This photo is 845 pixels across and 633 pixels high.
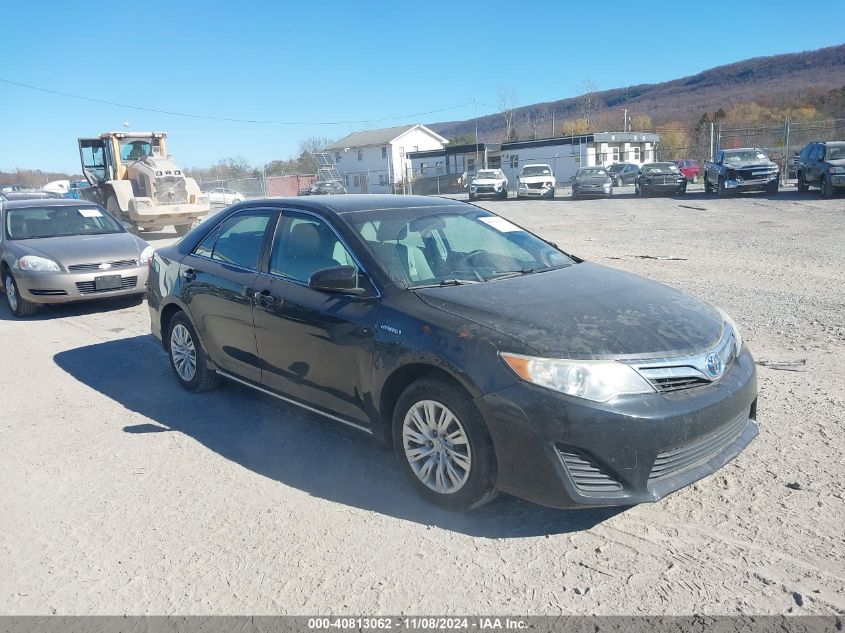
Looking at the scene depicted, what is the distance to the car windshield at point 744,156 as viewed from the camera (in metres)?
24.3

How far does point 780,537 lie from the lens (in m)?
3.22

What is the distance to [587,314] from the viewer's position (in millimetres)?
3566

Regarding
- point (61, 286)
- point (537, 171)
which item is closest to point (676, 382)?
point (61, 286)

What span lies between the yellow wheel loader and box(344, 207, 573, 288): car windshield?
677 inches

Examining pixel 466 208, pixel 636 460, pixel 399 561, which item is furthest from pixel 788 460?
pixel 466 208

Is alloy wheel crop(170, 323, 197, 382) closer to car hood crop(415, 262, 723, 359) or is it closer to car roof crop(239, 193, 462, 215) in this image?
car roof crop(239, 193, 462, 215)

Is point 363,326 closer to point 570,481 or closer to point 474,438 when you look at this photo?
point 474,438

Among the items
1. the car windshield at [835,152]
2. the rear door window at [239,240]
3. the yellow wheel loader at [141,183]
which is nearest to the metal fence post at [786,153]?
the car windshield at [835,152]

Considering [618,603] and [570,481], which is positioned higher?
[570,481]

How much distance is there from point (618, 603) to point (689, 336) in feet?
4.52

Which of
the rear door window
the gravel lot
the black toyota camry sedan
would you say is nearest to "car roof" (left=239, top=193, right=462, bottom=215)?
the black toyota camry sedan

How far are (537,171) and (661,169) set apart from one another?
6607 mm

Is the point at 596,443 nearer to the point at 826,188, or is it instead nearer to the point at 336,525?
the point at 336,525

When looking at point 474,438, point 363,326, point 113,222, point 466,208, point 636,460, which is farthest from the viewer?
point 113,222
